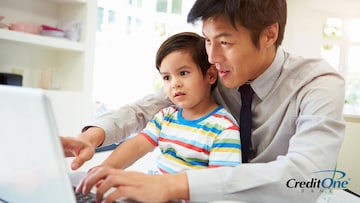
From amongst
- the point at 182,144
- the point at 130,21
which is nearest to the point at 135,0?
the point at 130,21

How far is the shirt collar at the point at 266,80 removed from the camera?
40.6 inches

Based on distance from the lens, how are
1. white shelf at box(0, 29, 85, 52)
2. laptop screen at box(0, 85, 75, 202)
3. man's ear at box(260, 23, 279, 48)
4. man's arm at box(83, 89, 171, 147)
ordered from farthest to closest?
white shelf at box(0, 29, 85, 52) → man's arm at box(83, 89, 171, 147) → man's ear at box(260, 23, 279, 48) → laptop screen at box(0, 85, 75, 202)

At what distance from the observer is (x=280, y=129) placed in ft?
3.23

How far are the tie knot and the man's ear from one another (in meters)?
0.14

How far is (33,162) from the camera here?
18.3 inches

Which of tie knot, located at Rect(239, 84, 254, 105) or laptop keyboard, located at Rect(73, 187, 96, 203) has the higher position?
tie knot, located at Rect(239, 84, 254, 105)

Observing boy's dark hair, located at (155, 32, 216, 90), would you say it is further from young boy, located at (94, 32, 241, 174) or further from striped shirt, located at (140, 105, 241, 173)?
striped shirt, located at (140, 105, 241, 173)

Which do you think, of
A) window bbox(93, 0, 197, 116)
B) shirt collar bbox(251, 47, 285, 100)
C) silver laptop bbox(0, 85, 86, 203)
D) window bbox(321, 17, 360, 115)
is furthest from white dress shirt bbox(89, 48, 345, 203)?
window bbox(321, 17, 360, 115)

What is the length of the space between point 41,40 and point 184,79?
4.70 ft

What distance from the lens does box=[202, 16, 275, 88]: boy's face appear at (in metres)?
0.92

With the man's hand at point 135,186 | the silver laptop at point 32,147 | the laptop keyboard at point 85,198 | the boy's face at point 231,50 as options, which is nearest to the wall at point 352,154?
the boy's face at point 231,50

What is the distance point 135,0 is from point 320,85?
230 cm

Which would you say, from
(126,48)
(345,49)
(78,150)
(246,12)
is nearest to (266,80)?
(246,12)

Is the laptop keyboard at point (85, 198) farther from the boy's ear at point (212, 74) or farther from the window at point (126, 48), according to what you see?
the window at point (126, 48)
